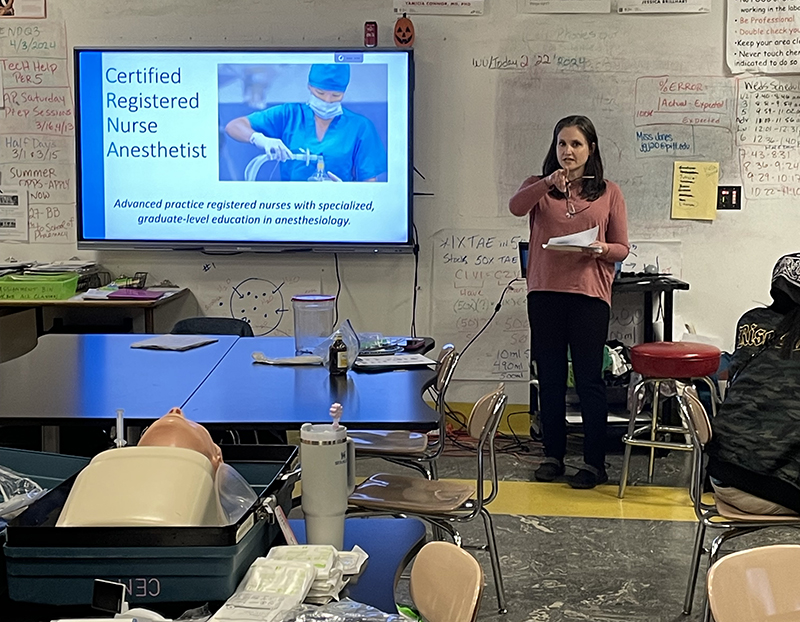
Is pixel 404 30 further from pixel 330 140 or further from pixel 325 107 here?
pixel 330 140

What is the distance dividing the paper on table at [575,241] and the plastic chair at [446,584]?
103 inches

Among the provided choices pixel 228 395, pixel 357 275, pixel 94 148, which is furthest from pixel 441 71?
pixel 228 395

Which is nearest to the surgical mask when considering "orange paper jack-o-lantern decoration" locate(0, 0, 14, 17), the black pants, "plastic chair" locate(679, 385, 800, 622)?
the black pants

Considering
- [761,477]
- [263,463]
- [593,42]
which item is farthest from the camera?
[593,42]

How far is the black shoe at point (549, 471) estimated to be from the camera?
14.9 ft

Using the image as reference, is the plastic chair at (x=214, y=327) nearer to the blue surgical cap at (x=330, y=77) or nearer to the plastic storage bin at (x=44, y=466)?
the blue surgical cap at (x=330, y=77)

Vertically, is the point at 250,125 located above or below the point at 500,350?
above

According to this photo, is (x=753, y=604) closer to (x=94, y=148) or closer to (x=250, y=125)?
(x=250, y=125)

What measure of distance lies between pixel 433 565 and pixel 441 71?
3865 millimetres

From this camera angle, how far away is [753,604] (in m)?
1.68

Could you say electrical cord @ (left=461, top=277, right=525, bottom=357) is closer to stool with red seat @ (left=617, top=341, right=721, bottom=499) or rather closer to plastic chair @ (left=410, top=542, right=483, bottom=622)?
stool with red seat @ (left=617, top=341, right=721, bottom=499)

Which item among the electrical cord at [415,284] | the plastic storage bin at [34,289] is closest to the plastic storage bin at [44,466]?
the plastic storage bin at [34,289]

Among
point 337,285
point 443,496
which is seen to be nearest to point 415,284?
point 337,285

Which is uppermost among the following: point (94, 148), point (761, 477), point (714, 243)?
point (94, 148)
